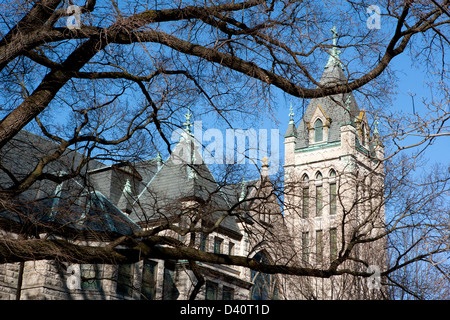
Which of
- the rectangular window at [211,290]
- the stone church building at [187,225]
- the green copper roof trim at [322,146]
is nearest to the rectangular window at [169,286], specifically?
the stone church building at [187,225]

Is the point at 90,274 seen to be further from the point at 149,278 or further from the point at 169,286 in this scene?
the point at 169,286

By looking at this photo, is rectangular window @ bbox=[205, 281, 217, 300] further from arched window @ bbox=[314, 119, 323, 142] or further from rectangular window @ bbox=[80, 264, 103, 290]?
arched window @ bbox=[314, 119, 323, 142]

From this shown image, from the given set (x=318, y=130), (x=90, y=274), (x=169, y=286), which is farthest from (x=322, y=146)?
(x=90, y=274)

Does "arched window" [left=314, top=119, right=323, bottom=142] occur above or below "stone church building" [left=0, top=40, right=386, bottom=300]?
above

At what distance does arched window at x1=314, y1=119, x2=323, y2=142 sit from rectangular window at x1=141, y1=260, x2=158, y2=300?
35534 millimetres

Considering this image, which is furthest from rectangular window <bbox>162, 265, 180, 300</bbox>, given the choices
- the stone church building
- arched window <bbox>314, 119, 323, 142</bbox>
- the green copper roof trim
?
arched window <bbox>314, 119, 323, 142</bbox>

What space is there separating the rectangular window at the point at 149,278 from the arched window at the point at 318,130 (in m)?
35.5

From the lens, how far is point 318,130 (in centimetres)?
6234

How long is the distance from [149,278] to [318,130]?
36.8m

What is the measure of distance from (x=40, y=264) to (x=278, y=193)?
43.0ft

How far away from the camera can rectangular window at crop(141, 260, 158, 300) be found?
1106 inches

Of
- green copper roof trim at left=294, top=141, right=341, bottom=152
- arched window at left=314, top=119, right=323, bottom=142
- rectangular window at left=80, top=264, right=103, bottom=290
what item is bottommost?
rectangular window at left=80, top=264, right=103, bottom=290
